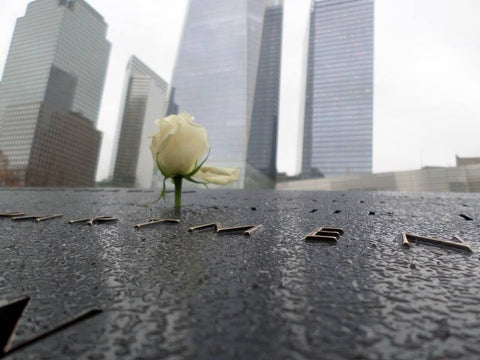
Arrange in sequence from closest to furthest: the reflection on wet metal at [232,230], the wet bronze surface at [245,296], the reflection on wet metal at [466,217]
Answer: the wet bronze surface at [245,296] < the reflection on wet metal at [232,230] < the reflection on wet metal at [466,217]

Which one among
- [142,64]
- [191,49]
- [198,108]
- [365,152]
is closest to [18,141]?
[198,108]

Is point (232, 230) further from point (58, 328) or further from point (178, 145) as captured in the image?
point (58, 328)

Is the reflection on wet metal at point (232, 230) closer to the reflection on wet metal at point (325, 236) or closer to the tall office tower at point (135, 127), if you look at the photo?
the reflection on wet metal at point (325, 236)

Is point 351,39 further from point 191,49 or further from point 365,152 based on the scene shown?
point 191,49

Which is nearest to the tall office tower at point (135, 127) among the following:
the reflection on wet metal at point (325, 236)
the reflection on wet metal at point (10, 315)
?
the reflection on wet metal at point (325, 236)

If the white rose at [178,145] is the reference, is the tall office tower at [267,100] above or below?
above

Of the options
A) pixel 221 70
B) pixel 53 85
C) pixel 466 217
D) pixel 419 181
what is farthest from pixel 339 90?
pixel 466 217

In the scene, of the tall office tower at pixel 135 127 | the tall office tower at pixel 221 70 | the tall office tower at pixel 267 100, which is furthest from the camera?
the tall office tower at pixel 135 127

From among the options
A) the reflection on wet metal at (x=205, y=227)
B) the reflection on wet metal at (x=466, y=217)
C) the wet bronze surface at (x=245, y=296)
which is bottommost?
the wet bronze surface at (x=245, y=296)
